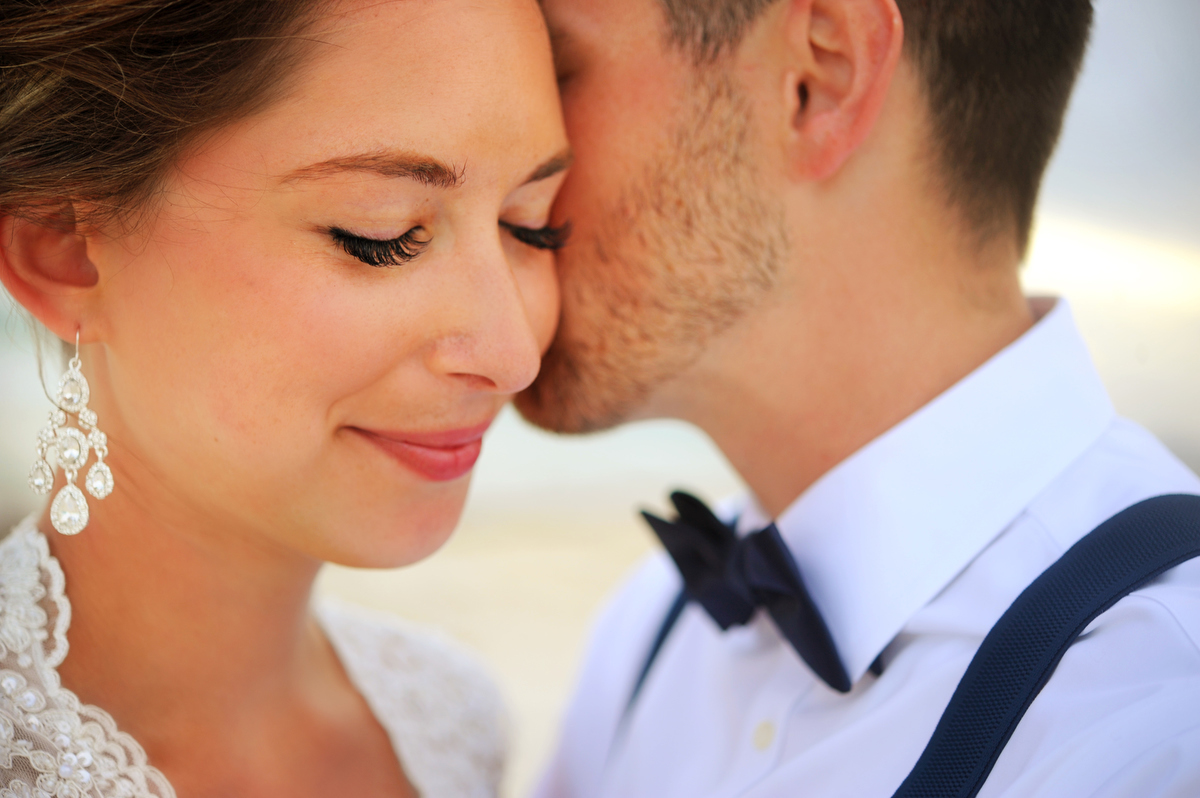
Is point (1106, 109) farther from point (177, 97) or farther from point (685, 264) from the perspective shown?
point (177, 97)

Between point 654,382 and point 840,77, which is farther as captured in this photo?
point 654,382

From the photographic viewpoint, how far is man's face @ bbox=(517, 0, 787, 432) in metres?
1.75

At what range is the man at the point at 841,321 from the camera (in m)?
1.61

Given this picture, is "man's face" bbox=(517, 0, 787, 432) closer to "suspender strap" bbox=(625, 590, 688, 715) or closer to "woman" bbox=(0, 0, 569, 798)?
"woman" bbox=(0, 0, 569, 798)

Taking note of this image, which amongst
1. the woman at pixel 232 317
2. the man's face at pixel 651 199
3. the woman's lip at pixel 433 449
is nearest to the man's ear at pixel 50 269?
the woman at pixel 232 317

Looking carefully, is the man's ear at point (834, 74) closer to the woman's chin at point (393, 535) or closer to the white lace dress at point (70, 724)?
the woman's chin at point (393, 535)

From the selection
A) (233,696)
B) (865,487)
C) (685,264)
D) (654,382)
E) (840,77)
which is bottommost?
(233,696)

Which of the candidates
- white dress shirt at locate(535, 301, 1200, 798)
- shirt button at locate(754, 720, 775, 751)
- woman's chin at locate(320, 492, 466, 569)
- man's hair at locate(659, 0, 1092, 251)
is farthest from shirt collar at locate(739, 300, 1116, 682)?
woman's chin at locate(320, 492, 466, 569)

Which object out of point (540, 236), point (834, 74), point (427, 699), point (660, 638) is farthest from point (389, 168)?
point (660, 638)

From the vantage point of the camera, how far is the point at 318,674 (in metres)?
1.86

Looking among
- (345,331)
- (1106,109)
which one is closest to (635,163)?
(345,331)

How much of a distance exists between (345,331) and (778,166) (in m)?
0.91

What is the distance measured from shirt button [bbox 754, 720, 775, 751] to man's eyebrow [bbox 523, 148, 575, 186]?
1.06 metres

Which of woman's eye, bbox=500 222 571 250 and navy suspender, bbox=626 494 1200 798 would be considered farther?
woman's eye, bbox=500 222 571 250
